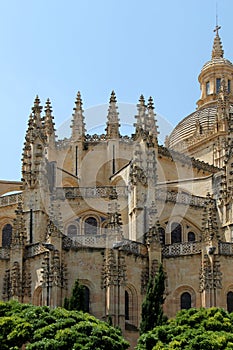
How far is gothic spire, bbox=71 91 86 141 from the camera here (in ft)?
198

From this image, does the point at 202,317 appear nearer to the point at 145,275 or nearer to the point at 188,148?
the point at 145,275

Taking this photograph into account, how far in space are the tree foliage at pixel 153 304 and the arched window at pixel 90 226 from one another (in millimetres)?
7996

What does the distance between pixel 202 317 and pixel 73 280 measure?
1085cm

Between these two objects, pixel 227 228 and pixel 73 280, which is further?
pixel 227 228

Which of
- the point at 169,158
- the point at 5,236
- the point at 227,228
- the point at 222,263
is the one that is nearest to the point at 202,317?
the point at 222,263

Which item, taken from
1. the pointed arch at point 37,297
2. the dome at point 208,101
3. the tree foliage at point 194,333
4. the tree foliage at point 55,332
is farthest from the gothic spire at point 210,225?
the dome at point 208,101

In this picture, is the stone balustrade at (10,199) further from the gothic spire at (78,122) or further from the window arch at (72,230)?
the gothic spire at (78,122)

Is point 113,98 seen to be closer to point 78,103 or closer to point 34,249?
point 78,103

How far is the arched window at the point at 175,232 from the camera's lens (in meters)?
52.4

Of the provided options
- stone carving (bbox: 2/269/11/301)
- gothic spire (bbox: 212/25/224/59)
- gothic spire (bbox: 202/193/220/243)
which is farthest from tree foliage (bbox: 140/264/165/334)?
gothic spire (bbox: 212/25/224/59)

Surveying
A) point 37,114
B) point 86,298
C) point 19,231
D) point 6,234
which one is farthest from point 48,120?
point 86,298

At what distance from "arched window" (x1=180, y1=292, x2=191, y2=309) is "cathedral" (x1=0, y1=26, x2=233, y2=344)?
0.06 meters

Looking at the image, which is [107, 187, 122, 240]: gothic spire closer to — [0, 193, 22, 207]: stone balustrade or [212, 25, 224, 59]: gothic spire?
[0, 193, 22, 207]: stone balustrade

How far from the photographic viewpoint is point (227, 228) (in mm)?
49844
